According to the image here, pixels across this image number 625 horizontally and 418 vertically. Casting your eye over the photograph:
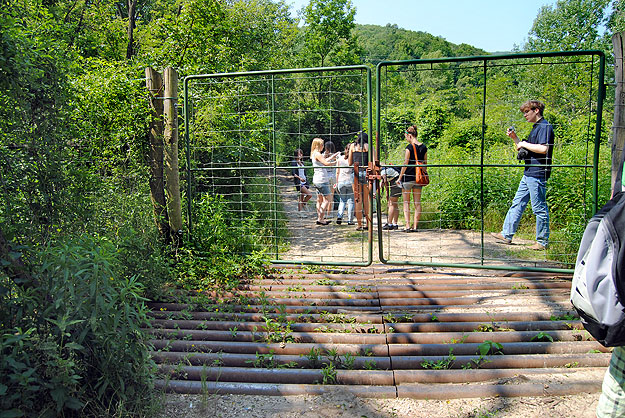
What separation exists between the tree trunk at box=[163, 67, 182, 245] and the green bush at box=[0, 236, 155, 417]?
10.3 feet

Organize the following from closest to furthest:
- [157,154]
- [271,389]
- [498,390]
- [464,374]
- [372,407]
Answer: [372,407] < [498,390] < [271,389] < [464,374] < [157,154]

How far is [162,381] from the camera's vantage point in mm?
3695

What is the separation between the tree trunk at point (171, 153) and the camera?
6445mm

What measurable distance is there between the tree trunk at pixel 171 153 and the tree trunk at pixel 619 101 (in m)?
5.10

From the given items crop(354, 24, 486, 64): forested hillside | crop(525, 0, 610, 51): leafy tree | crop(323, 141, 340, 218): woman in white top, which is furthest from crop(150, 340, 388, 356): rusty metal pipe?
crop(525, 0, 610, 51): leafy tree

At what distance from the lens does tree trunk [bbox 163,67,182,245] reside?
6.45m

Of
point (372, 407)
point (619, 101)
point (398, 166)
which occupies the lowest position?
point (372, 407)

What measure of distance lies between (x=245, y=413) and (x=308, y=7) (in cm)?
2582

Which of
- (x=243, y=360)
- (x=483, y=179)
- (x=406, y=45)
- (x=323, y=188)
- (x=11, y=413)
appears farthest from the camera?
(x=406, y=45)

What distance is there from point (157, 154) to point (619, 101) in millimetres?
5373

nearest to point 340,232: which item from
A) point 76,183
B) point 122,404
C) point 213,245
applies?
point 213,245

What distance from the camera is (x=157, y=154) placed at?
645cm

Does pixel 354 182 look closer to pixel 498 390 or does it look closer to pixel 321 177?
pixel 321 177

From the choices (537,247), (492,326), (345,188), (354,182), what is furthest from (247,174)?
(492,326)
